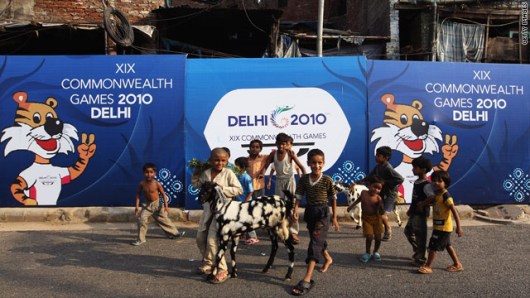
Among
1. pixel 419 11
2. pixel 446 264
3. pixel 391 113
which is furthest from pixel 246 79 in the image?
pixel 419 11

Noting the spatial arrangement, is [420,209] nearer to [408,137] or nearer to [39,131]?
[408,137]

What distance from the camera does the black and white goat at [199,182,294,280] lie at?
181 inches

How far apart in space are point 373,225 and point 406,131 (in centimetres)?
331

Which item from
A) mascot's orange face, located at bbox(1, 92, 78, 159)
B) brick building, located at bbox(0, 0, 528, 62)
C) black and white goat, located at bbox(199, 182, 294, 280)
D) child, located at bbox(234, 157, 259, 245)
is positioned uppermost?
brick building, located at bbox(0, 0, 528, 62)

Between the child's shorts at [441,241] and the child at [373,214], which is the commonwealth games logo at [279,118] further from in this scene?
the child's shorts at [441,241]

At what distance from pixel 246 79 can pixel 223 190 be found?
365cm

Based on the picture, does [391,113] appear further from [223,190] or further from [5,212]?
[5,212]

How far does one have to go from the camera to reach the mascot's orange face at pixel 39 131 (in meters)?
7.86

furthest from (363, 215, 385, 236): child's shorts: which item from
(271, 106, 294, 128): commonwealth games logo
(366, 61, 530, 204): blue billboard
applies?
(271, 106, 294, 128): commonwealth games logo

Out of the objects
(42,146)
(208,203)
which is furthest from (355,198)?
(42,146)

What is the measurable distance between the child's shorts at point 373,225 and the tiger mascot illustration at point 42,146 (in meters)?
5.33

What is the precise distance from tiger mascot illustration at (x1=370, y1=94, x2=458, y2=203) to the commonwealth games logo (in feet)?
5.69

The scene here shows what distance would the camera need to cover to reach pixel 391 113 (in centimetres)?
810

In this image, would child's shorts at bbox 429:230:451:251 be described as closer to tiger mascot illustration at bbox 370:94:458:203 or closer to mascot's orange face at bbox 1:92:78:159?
tiger mascot illustration at bbox 370:94:458:203
